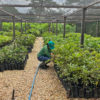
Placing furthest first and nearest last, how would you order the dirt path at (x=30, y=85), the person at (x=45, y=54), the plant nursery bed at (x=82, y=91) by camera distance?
the person at (x=45, y=54)
the dirt path at (x=30, y=85)
the plant nursery bed at (x=82, y=91)

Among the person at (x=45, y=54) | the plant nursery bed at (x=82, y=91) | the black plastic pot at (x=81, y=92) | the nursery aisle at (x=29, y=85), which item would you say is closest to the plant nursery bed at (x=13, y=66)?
the nursery aisle at (x=29, y=85)

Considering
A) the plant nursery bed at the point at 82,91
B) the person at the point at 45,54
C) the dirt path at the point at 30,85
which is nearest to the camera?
the plant nursery bed at the point at 82,91

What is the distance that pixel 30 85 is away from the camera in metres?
4.30

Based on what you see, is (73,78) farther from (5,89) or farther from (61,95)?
(5,89)

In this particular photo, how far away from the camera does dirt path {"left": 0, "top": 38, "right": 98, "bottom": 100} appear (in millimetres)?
3689

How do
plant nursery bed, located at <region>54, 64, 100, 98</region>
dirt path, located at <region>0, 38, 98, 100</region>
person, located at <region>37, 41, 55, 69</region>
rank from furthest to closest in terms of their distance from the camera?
person, located at <region>37, 41, 55, 69</region> < dirt path, located at <region>0, 38, 98, 100</region> < plant nursery bed, located at <region>54, 64, 100, 98</region>

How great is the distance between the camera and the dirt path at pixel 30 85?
3.69m

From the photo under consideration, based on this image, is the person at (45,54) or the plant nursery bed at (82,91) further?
the person at (45,54)

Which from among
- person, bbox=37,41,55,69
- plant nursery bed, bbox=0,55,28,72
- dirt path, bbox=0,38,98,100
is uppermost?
person, bbox=37,41,55,69

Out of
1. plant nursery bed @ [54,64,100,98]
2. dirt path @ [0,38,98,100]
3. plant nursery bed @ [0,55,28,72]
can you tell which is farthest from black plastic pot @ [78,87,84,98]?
plant nursery bed @ [0,55,28,72]

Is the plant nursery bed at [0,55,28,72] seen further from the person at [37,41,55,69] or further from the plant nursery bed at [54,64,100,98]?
the plant nursery bed at [54,64,100,98]

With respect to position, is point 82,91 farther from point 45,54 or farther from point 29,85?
point 45,54

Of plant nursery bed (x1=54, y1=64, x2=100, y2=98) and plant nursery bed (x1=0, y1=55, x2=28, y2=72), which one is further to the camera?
plant nursery bed (x1=0, y1=55, x2=28, y2=72)

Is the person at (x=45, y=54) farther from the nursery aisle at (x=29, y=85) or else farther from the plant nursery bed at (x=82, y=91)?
the plant nursery bed at (x=82, y=91)
